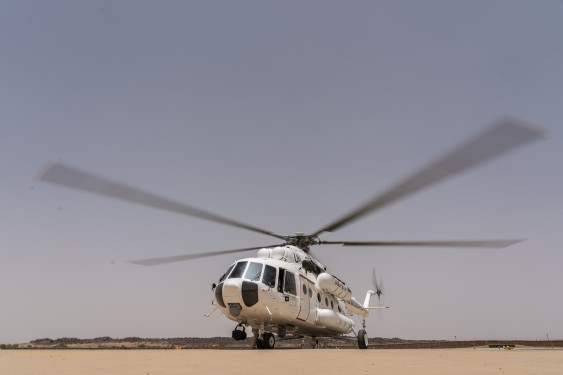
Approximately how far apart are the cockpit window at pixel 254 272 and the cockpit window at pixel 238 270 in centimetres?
24

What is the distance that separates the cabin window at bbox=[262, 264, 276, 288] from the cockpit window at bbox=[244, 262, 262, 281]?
239 millimetres

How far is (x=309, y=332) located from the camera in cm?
2100

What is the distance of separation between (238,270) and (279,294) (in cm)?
198

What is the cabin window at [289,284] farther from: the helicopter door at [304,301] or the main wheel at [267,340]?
the main wheel at [267,340]

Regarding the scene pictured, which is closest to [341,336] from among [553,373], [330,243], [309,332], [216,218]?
[309,332]

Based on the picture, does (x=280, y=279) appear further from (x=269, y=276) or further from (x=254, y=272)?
(x=254, y=272)

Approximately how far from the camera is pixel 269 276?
17.0m

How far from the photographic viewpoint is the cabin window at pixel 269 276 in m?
16.8

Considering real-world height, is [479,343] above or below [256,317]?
below

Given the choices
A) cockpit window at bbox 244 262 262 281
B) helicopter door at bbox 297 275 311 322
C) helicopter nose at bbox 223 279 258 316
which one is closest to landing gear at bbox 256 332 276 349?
helicopter door at bbox 297 275 311 322

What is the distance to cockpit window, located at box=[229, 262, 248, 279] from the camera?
16825mm

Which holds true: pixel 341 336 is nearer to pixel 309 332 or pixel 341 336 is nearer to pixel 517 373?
pixel 309 332

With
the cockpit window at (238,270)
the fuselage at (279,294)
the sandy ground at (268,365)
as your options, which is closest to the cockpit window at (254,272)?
the fuselage at (279,294)

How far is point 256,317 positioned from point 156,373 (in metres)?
11.4
